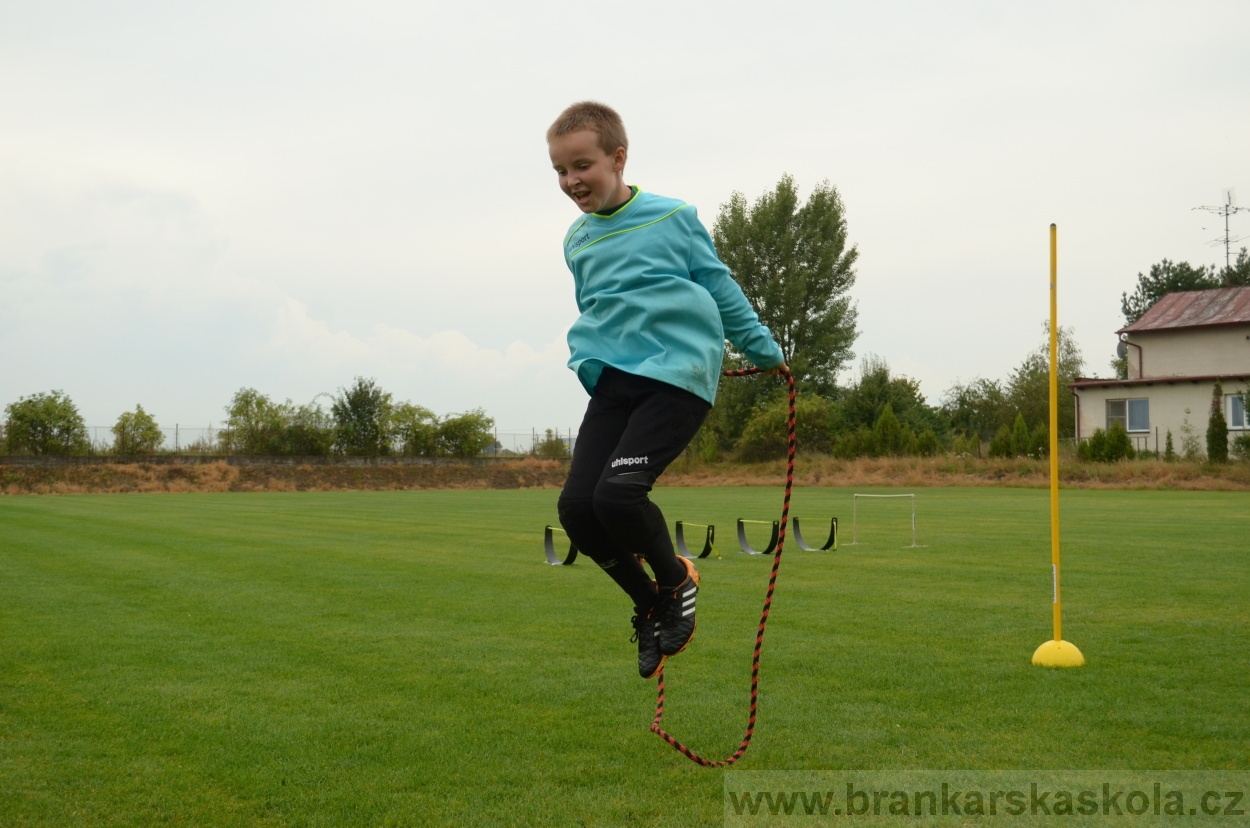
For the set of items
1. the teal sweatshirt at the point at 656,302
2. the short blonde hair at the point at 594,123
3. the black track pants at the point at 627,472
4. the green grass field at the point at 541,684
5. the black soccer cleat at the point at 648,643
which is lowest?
the green grass field at the point at 541,684

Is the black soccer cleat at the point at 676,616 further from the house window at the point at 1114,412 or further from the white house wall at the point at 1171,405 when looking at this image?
the house window at the point at 1114,412

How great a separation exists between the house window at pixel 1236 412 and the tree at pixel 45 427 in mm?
50391

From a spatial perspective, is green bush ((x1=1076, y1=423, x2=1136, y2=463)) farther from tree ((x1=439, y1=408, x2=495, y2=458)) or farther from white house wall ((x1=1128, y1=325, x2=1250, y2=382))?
tree ((x1=439, y1=408, x2=495, y2=458))

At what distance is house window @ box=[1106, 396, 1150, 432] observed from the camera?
157ft

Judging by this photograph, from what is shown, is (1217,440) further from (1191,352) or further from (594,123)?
(594,123)

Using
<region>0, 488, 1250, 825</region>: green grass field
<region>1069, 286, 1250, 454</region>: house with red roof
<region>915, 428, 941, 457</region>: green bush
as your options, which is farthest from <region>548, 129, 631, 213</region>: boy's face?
<region>915, 428, 941, 457</region>: green bush

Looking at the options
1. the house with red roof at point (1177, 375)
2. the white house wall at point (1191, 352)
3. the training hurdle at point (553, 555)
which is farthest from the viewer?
the white house wall at point (1191, 352)

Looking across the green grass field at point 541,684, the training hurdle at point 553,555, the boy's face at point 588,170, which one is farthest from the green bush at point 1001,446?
the boy's face at point 588,170

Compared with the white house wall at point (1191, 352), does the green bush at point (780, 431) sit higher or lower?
lower

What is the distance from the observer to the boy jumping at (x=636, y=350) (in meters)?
4.12

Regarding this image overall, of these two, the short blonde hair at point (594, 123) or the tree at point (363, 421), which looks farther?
the tree at point (363, 421)

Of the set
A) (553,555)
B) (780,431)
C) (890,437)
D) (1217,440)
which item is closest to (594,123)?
(553,555)

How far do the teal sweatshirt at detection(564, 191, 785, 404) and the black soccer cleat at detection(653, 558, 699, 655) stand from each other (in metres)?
0.79

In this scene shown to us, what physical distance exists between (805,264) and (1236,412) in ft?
82.7
